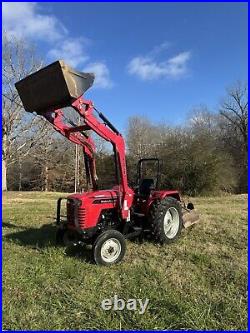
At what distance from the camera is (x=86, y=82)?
5.51 metres

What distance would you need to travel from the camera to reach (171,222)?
7.02 metres

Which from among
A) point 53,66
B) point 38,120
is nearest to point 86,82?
point 53,66

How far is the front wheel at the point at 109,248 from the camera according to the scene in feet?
17.8

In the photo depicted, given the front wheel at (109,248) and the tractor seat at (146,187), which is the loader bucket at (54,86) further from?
the tractor seat at (146,187)

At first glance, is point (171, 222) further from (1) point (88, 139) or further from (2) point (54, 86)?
(2) point (54, 86)

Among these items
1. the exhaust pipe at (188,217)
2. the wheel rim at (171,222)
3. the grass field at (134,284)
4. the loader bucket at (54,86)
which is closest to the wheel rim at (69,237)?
the grass field at (134,284)

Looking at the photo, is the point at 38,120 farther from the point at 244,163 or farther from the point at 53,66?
the point at 53,66

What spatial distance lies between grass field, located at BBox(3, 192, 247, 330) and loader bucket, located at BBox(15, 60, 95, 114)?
2.50 metres

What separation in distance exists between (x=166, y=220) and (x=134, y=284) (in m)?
2.39

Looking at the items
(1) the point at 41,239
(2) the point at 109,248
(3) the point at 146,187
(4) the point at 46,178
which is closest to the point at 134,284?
(2) the point at 109,248

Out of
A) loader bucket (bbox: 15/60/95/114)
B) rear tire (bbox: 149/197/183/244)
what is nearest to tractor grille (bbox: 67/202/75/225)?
rear tire (bbox: 149/197/183/244)

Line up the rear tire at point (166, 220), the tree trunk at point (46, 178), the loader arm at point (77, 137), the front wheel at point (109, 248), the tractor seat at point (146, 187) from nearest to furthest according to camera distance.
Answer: the front wheel at point (109, 248)
the loader arm at point (77, 137)
the rear tire at point (166, 220)
the tractor seat at point (146, 187)
the tree trunk at point (46, 178)

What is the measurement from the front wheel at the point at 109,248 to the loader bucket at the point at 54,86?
86.4 inches

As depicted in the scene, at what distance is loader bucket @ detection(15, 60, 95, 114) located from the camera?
17.3 feet
